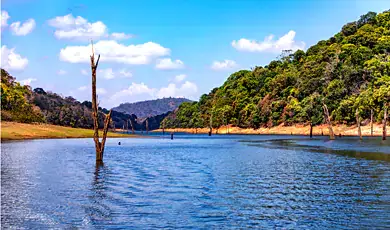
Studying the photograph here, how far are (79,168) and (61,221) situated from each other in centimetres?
2242

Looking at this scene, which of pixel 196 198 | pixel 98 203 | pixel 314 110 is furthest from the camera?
pixel 314 110

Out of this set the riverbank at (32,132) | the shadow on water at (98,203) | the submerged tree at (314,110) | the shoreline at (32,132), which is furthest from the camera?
the submerged tree at (314,110)

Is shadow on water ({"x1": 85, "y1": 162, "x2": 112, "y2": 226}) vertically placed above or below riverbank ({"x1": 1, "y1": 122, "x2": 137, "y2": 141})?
below

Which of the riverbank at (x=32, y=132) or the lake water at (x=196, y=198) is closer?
the lake water at (x=196, y=198)

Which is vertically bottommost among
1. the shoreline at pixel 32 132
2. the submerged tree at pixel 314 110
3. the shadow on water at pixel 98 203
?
the shadow on water at pixel 98 203

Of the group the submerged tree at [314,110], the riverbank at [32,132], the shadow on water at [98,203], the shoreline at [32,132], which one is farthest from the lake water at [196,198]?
the submerged tree at [314,110]

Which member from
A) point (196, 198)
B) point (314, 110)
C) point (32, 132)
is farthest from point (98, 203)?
point (314, 110)

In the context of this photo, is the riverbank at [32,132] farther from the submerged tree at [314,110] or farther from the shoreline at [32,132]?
the submerged tree at [314,110]

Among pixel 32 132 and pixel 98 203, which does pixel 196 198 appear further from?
pixel 32 132

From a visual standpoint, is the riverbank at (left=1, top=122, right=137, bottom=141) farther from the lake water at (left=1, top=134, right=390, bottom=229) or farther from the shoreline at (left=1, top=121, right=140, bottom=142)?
the lake water at (left=1, top=134, right=390, bottom=229)

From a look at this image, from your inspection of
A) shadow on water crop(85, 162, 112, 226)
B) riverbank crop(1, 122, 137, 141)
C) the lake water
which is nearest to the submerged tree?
riverbank crop(1, 122, 137, 141)

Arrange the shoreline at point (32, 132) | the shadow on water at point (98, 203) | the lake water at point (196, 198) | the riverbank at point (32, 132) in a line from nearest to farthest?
1. the lake water at point (196, 198)
2. the shadow on water at point (98, 203)
3. the shoreline at point (32, 132)
4. the riverbank at point (32, 132)

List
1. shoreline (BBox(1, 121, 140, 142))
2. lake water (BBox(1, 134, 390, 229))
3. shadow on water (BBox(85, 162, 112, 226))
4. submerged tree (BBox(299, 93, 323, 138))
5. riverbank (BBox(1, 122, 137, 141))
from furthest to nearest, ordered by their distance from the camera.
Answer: submerged tree (BBox(299, 93, 323, 138)) < riverbank (BBox(1, 122, 137, 141)) < shoreline (BBox(1, 121, 140, 142)) < shadow on water (BBox(85, 162, 112, 226)) < lake water (BBox(1, 134, 390, 229))

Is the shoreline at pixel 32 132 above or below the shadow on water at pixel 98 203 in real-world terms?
above
